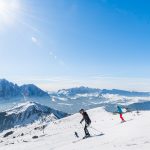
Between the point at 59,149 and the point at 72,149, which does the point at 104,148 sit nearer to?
the point at 72,149

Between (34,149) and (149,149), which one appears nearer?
(149,149)

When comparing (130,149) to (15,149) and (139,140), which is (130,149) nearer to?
(139,140)

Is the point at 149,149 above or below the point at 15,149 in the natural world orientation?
above

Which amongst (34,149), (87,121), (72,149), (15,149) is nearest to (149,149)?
(72,149)

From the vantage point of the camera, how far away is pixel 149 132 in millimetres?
16641

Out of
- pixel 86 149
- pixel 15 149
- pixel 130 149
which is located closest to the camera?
pixel 130 149

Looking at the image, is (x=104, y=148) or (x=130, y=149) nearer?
(x=130, y=149)

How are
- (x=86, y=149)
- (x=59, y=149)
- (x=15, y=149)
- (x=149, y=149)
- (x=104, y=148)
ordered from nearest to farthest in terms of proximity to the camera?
(x=149, y=149)
(x=104, y=148)
(x=86, y=149)
(x=59, y=149)
(x=15, y=149)

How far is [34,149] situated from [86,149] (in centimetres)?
768

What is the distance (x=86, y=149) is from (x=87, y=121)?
7019mm

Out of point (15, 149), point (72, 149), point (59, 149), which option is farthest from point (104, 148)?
point (15, 149)

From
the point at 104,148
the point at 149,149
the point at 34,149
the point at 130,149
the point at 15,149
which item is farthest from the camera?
the point at 15,149

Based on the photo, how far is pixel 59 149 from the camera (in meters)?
18.1

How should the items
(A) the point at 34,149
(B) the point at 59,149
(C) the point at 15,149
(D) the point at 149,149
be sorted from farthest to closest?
(C) the point at 15,149 < (A) the point at 34,149 < (B) the point at 59,149 < (D) the point at 149,149
